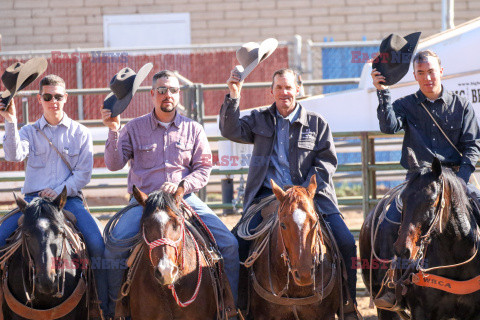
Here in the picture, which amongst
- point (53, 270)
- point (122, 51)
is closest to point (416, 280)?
point (53, 270)

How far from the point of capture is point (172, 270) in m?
4.77

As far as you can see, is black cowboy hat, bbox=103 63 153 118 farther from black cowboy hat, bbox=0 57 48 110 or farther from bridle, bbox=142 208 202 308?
bridle, bbox=142 208 202 308

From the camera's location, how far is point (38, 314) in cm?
525

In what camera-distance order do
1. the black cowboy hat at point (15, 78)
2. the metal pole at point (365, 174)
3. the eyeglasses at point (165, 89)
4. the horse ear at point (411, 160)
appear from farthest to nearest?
the metal pole at point (365, 174)
the eyeglasses at point (165, 89)
the black cowboy hat at point (15, 78)
the horse ear at point (411, 160)

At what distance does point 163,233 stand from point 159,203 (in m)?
0.24

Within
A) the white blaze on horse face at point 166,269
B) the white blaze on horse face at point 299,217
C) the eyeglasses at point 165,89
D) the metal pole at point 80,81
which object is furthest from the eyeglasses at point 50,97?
the metal pole at point 80,81

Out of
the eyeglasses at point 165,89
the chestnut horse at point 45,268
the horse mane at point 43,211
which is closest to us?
the chestnut horse at point 45,268

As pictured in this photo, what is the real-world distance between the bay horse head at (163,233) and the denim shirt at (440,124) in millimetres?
1824

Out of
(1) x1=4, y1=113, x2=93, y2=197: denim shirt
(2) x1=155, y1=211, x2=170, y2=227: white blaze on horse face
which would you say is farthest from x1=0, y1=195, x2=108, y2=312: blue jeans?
(2) x1=155, y1=211, x2=170, y2=227: white blaze on horse face

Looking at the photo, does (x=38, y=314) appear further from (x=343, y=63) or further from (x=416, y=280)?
(x=343, y=63)

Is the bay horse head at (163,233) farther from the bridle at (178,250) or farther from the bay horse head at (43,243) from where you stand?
the bay horse head at (43,243)

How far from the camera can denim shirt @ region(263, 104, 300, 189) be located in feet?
19.7

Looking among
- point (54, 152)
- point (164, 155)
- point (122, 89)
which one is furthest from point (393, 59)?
point (54, 152)

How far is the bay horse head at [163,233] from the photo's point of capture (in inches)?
187
